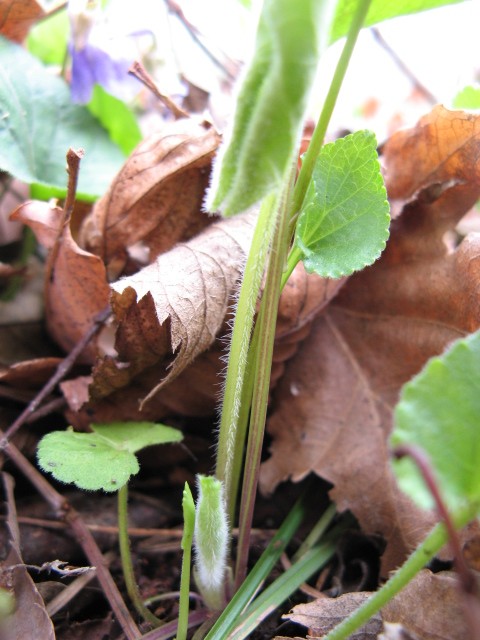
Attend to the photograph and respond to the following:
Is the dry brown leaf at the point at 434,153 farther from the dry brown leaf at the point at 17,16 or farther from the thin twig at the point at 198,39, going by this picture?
the dry brown leaf at the point at 17,16

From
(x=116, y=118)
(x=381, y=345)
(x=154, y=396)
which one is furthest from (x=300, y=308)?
(x=116, y=118)

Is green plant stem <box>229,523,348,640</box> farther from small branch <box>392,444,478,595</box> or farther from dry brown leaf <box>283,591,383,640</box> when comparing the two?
small branch <box>392,444,478,595</box>

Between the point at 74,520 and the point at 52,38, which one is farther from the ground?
the point at 52,38

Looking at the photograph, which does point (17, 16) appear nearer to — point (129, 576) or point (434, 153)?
point (434, 153)

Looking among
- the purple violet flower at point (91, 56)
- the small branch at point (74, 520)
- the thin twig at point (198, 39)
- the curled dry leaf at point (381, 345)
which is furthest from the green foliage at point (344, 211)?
the thin twig at point (198, 39)

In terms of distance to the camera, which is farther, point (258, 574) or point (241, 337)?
point (258, 574)

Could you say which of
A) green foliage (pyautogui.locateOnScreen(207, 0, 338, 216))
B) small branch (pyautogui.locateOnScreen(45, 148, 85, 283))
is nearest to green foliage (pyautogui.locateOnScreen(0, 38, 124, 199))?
small branch (pyautogui.locateOnScreen(45, 148, 85, 283))

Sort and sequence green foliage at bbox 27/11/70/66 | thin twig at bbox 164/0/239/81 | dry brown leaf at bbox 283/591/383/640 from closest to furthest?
dry brown leaf at bbox 283/591/383/640, thin twig at bbox 164/0/239/81, green foliage at bbox 27/11/70/66
